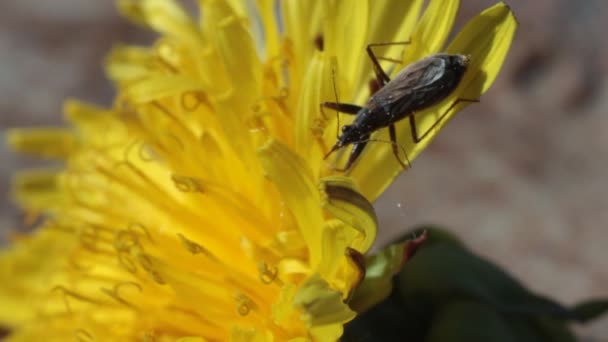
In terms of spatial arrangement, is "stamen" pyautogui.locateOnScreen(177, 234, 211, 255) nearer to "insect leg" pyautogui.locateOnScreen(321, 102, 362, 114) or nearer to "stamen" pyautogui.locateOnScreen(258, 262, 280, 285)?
"stamen" pyautogui.locateOnScreen(258, 262, 280, 285)

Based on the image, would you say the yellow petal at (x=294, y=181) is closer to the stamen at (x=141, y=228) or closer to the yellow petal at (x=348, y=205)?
the yellow petal at (x=348, y=205)

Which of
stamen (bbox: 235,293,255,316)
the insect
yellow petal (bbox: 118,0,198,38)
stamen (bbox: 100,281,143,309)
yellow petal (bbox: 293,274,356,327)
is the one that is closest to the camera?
yellow petal (bbox: 293,274,356,327)

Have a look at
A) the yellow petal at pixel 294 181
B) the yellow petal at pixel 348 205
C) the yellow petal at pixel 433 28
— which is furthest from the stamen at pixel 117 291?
the yellow petal at pixel 433 28

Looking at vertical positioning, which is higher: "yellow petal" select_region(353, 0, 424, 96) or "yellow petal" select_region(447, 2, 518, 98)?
"yellow petal" select_region(353, 0, 424, 96)

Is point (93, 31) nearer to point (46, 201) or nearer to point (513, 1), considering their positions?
point (46, 201)

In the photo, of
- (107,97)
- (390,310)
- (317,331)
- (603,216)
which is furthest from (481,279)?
(107,97)

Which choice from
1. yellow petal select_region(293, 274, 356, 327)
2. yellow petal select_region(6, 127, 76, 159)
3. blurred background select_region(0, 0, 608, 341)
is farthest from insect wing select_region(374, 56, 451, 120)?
yellow petal select_region(6, 127, 76, 159)
